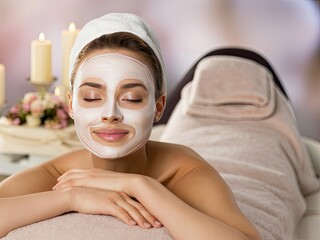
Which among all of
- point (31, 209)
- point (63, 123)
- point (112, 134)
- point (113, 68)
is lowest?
point (63, 123)

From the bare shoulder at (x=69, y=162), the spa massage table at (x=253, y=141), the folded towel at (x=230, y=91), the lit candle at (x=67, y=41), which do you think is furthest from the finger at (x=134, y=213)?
the lit candle at (x=67, y=41)

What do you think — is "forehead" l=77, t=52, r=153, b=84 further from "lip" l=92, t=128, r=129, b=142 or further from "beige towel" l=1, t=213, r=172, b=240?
"beige towel" l=1, t=213, r=172, b=240

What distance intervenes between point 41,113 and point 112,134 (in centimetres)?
170

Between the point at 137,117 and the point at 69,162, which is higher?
the point at 137,117

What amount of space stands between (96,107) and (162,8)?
257cm

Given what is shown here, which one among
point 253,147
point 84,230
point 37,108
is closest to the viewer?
point 84,230

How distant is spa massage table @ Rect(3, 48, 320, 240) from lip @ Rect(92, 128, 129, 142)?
0.46 metres

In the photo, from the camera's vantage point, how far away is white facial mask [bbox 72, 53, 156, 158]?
1.72 meters

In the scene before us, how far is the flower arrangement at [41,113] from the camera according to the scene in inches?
133

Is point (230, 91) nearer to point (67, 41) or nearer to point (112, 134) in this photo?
point (67, 41)

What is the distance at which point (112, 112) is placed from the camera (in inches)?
67.5

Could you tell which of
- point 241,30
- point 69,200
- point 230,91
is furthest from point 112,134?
point 241,30

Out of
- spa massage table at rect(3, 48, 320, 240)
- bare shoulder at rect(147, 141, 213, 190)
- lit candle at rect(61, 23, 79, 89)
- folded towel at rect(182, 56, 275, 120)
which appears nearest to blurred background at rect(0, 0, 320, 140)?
spa massage table at rect(3, 48, 320, 240)

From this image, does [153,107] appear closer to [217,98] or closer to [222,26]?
[217,98]
